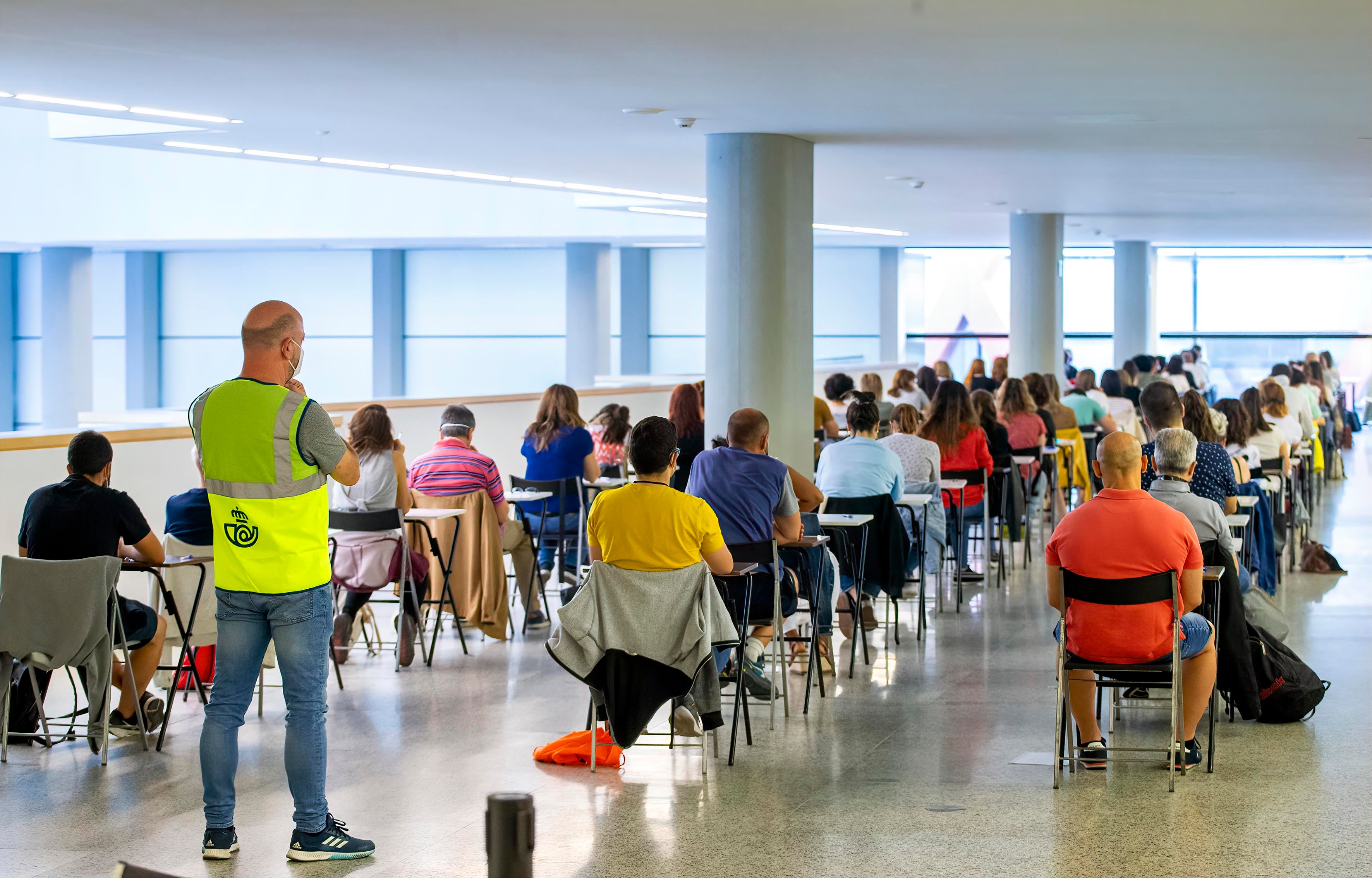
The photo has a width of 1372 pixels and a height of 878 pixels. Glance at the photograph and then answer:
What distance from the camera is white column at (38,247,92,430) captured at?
1864 centimetres

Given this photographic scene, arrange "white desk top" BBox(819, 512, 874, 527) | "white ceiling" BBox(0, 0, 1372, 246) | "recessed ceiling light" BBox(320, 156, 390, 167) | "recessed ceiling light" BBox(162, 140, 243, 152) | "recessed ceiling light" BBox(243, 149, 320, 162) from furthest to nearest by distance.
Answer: "recessed ceiling light" BBox(320, 156, 390, 167)
"recessed ceiling light" BBox(243, 149, 320, 162)
"recessed ceiling light" BBox(162, 140, 243, 152)
"white desk top" BBox(819, 512, 874, 527)
"white ceiling" BBox(0, 0, 1372, 246)

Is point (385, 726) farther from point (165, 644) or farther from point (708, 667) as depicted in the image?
point (708, 667)

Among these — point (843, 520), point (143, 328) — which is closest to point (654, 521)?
point (843, 520)

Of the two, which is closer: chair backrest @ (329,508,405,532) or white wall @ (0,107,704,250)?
chair backrest @ (329,508,405,532)

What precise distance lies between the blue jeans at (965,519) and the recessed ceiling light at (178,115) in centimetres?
455

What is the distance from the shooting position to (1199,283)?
24469 millimetres

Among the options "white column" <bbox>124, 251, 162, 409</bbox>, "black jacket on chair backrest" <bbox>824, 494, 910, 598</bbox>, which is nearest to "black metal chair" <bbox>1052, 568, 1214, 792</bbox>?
"black jacket on chair backrest" <bbox>824, 494, 910, 598</bbox>

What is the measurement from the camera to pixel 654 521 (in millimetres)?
4352

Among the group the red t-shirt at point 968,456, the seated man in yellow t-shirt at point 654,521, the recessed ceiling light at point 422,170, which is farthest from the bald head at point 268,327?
the recessed ceiling light at point 422,170

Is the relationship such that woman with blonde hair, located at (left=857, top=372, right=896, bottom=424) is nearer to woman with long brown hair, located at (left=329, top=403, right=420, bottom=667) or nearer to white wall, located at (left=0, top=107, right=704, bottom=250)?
woman with long brown hair, located at (left=329, top=403, right=420, bottom=667)

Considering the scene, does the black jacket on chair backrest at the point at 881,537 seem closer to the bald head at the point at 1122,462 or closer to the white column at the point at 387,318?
the bald head at the point at 1122,462

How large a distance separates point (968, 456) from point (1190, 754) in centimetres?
335

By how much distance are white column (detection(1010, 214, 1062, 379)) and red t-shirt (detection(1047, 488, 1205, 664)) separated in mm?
10219


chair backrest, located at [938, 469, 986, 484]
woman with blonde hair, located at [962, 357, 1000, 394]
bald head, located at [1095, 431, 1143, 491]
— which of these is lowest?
chair backrest, located at [938, 469, 986, 484]
